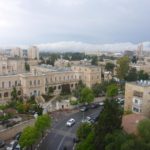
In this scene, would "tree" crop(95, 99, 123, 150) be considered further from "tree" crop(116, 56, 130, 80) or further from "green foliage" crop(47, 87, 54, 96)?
"tree" crop(116, 56, 130, 80)

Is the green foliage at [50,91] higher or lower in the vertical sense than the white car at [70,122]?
higher

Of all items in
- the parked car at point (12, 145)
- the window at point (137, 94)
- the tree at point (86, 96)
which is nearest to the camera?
the parked car at point (12, 145)

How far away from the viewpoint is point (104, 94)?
41.9 meters

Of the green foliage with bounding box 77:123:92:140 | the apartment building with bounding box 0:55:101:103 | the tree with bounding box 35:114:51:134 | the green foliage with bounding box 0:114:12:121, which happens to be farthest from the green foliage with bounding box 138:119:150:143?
the apartment building with bounding box 0:55:101:103

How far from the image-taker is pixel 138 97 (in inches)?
1205

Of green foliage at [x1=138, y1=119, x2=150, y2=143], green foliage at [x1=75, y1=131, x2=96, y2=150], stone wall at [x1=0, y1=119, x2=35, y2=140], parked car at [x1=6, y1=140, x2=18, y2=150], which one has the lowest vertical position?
parked car at [x1=6, y1=140, x2=18, y2=150]

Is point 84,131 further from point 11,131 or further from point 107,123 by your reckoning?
point 11,131

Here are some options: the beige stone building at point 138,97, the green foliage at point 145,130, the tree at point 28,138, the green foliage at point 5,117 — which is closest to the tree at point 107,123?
the green foliage at point 145,130

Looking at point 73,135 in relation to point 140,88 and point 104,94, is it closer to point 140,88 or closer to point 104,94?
point 140,88

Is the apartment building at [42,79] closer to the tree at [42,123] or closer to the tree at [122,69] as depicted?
the tree at [122,69]

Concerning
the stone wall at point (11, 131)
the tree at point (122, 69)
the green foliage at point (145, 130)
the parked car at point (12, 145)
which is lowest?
the parked car at point (12, 145)

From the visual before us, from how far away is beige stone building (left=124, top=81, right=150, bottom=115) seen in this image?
1185 inches

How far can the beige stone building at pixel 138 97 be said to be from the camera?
3011 cm

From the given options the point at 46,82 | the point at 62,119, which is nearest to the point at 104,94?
the point at 46,82
